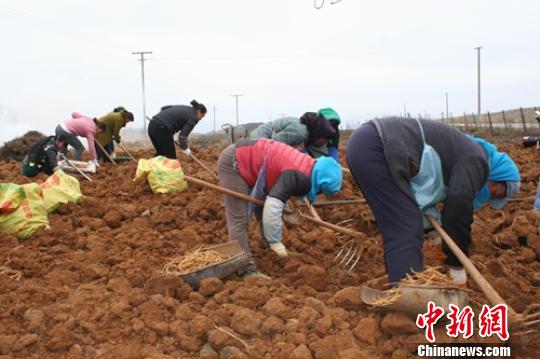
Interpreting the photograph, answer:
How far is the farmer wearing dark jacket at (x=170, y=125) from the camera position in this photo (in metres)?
7.77

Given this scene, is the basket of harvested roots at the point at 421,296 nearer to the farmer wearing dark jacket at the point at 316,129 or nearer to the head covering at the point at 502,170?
the head covering at the point at 502,170

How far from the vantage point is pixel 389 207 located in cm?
303

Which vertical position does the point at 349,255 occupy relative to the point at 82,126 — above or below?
below

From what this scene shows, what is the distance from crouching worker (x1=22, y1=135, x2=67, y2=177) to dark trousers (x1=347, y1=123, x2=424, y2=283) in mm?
5752

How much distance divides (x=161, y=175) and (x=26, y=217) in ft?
6.95

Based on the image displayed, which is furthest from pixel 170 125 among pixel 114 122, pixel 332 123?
pixel 332 123

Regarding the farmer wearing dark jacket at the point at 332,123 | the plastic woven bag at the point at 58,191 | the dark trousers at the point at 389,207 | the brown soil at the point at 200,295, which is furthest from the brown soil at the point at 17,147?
the dark trousers at the point at 389,207

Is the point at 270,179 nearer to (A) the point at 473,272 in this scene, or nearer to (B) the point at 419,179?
(B) the point at 419,179

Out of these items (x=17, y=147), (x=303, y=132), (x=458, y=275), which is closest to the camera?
(x=458, y=275)

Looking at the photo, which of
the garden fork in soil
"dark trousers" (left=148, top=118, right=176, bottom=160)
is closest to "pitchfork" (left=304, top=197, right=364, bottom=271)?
the garden fork in soil

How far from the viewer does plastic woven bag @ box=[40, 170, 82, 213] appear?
5.83m

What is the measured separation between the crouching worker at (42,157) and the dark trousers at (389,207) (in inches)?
226

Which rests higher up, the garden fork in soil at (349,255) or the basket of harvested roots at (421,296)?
the basket of harvested roots at (421,296)

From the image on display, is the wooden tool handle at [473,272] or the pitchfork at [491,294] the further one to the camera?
the wooden tool handle at [473,272]
